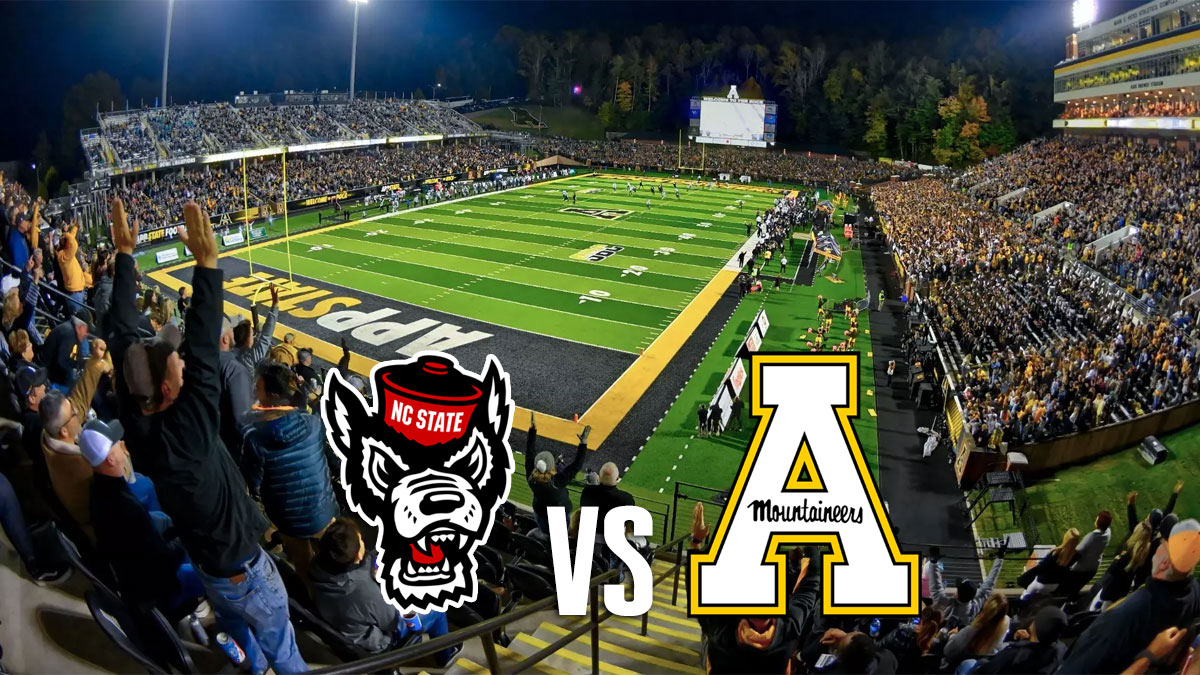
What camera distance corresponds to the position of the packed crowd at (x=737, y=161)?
60969mm

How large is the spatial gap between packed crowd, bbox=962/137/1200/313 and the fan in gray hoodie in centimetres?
2057

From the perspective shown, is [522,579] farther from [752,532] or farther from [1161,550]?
[1161,550]

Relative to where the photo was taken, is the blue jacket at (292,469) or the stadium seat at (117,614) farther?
the blue jacket at (292,469)

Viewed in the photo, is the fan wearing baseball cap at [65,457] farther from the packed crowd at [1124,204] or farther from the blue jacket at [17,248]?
the packed crowd at [1124,204]

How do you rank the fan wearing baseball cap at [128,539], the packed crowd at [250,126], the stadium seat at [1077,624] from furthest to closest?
the packed crowd at [250,126]
the stadium seat at [1077,624]
the fan wearing baseball cap at [128,539]

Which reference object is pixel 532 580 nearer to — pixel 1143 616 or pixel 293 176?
pixel 1143 616

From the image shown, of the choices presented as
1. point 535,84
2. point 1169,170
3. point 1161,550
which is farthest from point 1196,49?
point 535,84

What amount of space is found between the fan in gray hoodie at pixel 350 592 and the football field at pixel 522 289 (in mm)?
10724

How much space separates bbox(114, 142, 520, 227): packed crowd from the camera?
3628 centimetres

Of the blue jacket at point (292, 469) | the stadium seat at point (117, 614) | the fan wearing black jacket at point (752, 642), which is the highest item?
the blue jacket at point (292, 469)

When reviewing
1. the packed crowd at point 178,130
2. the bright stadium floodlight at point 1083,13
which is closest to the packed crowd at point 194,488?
the packed crowd at point 178,130

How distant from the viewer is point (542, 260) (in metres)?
30.5

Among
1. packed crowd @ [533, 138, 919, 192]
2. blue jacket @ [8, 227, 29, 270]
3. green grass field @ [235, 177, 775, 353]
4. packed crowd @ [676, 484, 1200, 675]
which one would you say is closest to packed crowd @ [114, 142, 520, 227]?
green grass field @ [235, 177, 775, 353]

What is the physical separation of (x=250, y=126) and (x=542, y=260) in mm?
32021
